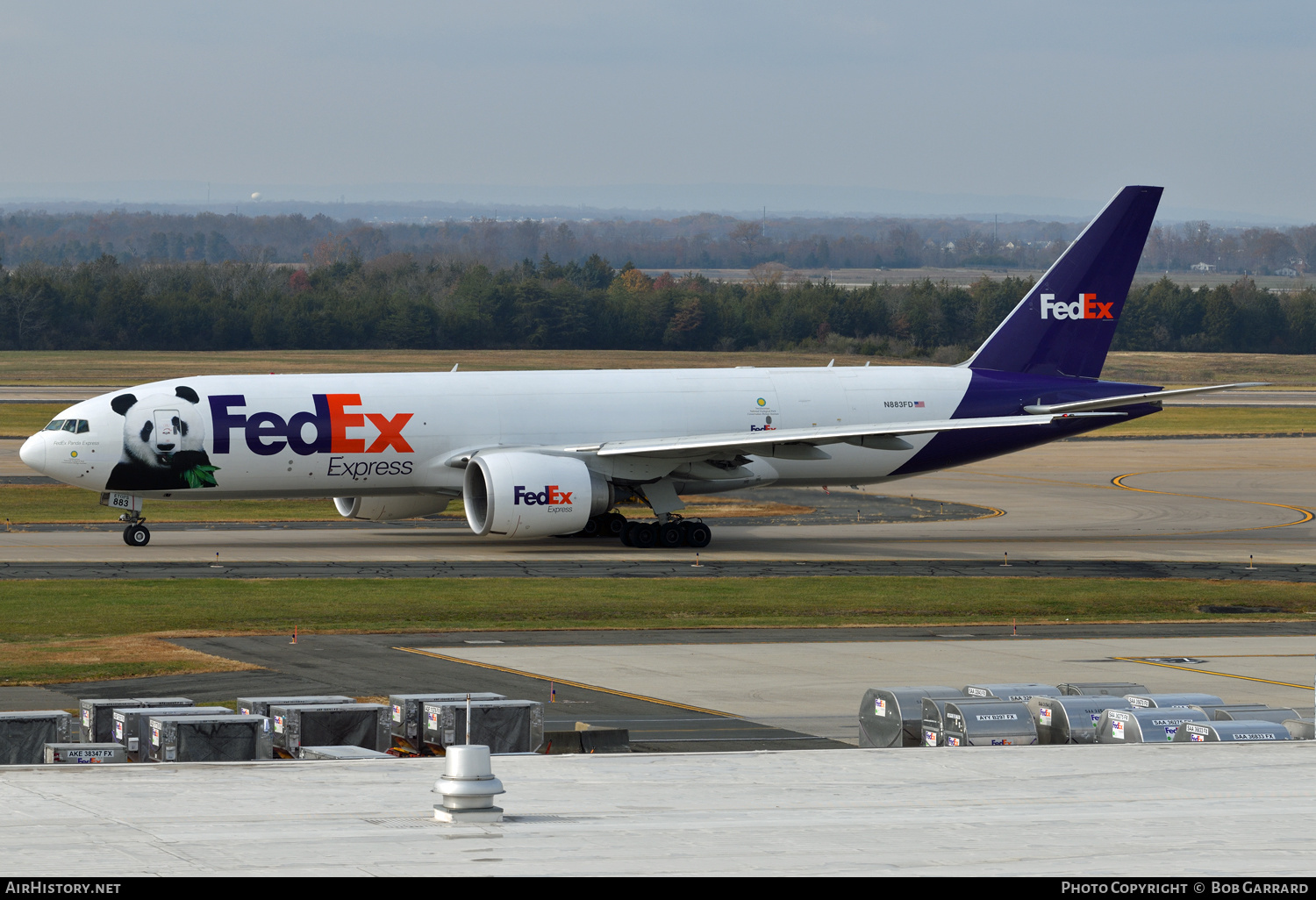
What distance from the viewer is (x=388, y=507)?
4997 centimetres

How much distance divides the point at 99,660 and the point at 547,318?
13566 cm

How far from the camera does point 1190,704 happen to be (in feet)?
72.0

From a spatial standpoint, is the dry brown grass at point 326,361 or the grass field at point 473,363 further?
the grass field at point 473,363

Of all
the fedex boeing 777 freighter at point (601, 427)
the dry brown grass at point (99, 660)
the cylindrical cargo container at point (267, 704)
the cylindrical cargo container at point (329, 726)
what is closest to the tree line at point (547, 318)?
the fedex boeing 777 freighter at point (601, 427)

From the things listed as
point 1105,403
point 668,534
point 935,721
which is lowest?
point 668,534

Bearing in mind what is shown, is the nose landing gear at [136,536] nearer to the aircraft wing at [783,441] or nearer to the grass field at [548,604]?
the grass field at [548,604]

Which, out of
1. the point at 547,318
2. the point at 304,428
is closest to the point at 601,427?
the point at 304,428

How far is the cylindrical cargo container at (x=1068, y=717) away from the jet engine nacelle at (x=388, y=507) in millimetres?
30521

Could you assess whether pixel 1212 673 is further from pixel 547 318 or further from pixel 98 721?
pixel 547 318

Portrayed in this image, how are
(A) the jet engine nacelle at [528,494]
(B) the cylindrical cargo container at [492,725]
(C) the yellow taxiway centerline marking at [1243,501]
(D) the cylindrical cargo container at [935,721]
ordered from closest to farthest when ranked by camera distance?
(B) the cylindrical cargo container at [492,725] → (D) the cylindrical cargo container at [935,721] → (A) the jet engine nacelle at [528,494] → (C) the yellow taxiway centerline marking at [1243,501]

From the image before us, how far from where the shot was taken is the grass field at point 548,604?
1320 inches

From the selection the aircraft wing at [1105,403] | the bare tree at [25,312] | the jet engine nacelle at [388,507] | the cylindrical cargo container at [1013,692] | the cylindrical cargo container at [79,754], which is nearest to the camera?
the cylindrical cargo container at [79,754]

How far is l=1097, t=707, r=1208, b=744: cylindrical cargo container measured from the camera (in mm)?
20234

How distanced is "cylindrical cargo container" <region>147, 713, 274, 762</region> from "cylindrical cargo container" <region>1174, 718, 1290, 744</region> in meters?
10.8
